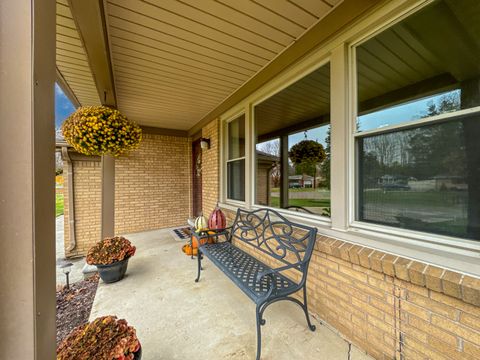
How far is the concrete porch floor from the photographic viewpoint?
152 cm

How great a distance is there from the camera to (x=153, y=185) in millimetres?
5188

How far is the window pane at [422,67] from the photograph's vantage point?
1239mm

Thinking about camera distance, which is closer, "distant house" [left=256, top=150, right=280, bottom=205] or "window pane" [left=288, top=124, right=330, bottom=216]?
"window pane" [left=288, top=124, right=330, bottom=216]

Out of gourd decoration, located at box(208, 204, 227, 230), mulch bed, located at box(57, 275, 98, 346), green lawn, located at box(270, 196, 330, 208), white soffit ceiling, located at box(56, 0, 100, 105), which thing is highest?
white soffit ceiling, located at box(56, 0, 100, 105)

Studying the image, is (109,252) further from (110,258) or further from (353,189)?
(353,189)

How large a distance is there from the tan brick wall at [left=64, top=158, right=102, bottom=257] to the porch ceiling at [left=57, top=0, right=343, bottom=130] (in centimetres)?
232

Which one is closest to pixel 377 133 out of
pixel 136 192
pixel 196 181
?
pixel 196 181

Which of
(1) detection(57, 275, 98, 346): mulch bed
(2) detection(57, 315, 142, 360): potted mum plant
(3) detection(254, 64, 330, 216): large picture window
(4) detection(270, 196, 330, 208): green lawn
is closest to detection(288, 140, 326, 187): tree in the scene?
(3) detection(254, 64, 330, 216): large picture window

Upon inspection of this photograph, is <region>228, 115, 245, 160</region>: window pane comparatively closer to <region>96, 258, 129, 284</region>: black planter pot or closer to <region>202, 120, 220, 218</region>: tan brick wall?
<region>202, 120, 220, 218</region>: tan brick wall

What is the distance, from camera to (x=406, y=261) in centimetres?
129

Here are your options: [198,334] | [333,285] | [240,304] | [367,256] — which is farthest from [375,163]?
[198,334]

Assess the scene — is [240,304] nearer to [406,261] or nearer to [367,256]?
[367,256]

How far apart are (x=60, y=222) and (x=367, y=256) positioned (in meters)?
11.0

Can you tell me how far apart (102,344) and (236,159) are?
Result: 9.16 feet
